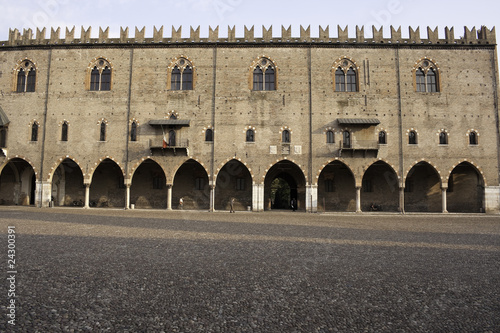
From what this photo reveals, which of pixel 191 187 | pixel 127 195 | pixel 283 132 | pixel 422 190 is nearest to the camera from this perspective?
pixel 283 132

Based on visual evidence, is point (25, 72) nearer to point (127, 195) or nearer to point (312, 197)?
point (127, 195)

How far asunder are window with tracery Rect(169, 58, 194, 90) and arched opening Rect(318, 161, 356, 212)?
13.9 metres

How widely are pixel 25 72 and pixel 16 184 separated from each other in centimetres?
1008

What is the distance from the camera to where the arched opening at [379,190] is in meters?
27.9

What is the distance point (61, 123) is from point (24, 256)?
78.9 feet

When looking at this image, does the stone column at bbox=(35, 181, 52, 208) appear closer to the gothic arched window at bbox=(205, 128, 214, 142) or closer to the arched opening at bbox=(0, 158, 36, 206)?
the arched opening at bbox=(0, 158, 36, 206)

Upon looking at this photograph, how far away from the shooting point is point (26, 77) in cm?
2827

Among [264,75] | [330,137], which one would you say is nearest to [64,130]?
[264,75]

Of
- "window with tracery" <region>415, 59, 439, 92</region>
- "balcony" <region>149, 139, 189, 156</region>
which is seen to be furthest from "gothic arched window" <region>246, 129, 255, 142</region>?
"window with tracery" <region>415, 59, 439, 92</region>

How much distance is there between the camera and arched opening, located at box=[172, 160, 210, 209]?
2873 cm

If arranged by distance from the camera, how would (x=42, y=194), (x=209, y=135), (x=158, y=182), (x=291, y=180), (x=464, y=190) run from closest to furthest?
(x=209, y=135) → (x=42, y=194) → (x=464, y=190) → (x=158, y=182) → (x=291, y=180)

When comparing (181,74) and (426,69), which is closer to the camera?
(426,69)

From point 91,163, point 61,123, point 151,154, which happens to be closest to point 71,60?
point 61,123

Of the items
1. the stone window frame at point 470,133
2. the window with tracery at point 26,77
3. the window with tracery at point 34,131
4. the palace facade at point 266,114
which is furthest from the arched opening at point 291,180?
the window with tracery at point 26,77
